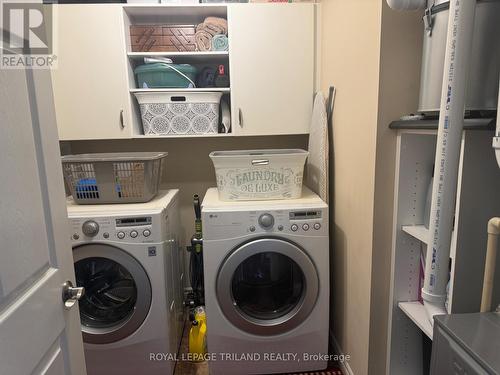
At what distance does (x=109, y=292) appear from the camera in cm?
178

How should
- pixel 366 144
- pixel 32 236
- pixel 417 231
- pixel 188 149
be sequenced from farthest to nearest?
pixel 188 149
pixel 366 144
pixel 417 231
pixel 32 236

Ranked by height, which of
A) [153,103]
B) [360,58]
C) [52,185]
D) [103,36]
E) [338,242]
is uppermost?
[103,36]

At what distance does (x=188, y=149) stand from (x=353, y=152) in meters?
1.25

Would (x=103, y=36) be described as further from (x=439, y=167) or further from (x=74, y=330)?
(x=439, y=167)

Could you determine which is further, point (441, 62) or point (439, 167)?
point (441, 62)

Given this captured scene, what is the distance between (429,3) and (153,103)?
1444 millimetres

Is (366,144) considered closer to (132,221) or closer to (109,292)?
(132,221)

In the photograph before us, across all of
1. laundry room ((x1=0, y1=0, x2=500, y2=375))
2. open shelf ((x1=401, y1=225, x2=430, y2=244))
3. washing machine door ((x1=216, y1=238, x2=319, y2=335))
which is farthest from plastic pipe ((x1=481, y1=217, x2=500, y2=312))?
washing machine door ((x1=216, y1=238, x2=319, y2=335))

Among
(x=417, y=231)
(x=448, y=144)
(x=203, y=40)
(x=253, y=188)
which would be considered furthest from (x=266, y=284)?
(x=203, y=40)

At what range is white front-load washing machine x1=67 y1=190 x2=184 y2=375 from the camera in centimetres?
160

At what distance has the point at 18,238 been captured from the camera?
0.68 metres

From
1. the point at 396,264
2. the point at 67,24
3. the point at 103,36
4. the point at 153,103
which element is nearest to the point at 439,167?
the point at 396,264

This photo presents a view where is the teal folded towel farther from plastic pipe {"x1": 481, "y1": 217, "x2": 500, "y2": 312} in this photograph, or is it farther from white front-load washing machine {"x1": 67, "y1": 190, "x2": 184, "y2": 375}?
plastic pipe {"x1": 481, "y1": 217, "x2": 500, "y2": 312}

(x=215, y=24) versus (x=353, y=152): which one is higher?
(x=215, y=24)
